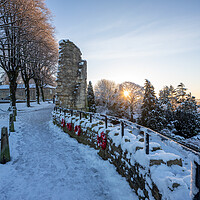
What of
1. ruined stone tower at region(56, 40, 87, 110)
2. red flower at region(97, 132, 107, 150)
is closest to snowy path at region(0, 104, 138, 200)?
red flower at region(97, 132, 107, 150)

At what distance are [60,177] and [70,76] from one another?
838 centimetres

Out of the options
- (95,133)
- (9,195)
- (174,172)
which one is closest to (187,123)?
(95,133)

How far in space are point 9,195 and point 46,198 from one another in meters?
0.80

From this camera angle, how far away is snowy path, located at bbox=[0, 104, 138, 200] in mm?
2953

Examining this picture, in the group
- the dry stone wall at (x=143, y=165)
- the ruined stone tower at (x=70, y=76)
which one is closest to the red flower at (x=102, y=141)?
the dry stone wall at (x=143, y=165)

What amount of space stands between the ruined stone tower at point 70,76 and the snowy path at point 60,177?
570 cm

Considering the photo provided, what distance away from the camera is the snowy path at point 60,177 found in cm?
295

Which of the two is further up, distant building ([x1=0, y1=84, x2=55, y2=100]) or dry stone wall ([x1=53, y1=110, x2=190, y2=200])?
distant building ([x1=0, y1=84, x2=55, y2=100])

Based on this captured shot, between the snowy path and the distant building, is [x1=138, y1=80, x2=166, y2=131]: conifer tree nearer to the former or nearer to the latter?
the snowy path

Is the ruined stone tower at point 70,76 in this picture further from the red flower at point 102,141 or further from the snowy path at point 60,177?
the red flower at point 102,141

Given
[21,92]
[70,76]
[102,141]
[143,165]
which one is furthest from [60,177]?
[21,92]

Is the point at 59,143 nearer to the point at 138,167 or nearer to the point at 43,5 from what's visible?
the point at 138,167

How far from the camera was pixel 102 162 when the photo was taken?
172 inches

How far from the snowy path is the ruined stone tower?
225 inches
